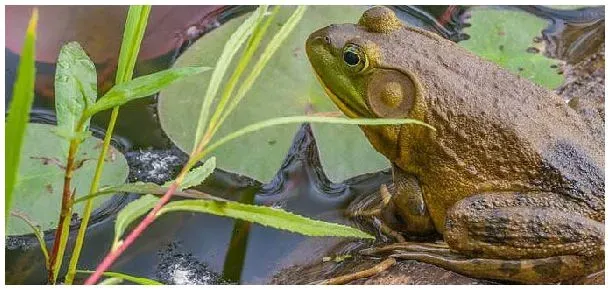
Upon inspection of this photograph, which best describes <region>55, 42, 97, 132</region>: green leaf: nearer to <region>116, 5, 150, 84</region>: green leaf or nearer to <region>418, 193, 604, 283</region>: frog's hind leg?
<region>116, 5, 150, 84</region>: green leaf

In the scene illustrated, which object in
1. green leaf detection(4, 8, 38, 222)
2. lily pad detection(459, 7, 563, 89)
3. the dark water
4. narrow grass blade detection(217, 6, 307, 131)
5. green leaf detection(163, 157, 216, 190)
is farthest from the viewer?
lily pad detection(459, 7, 563, 89)

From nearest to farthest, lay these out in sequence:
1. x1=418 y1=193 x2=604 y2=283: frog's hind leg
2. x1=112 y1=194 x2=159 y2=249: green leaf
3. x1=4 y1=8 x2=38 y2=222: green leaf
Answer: x1=4 y1=8 x2=38 y2=222: green leaf → x1=112 y1=194 x2=159 y2=249: green leaf → x1=418 y1=193 x2=604 y2=283: frog's hind leg

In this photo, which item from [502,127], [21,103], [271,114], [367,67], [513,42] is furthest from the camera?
[513,42]

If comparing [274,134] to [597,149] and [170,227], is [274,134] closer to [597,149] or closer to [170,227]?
[170,227]

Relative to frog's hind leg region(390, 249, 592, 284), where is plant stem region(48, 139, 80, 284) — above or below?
above

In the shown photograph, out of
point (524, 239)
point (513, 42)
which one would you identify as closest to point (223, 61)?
point (524, 239)

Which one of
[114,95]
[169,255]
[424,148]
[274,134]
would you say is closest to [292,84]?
[274,134]

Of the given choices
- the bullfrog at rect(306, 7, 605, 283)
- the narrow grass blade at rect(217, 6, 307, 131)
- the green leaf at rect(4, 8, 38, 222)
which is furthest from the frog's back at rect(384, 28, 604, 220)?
the green leaf at rect(4, 8, 38, 222)

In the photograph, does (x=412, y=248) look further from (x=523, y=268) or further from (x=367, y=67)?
(x=367, y=67)
